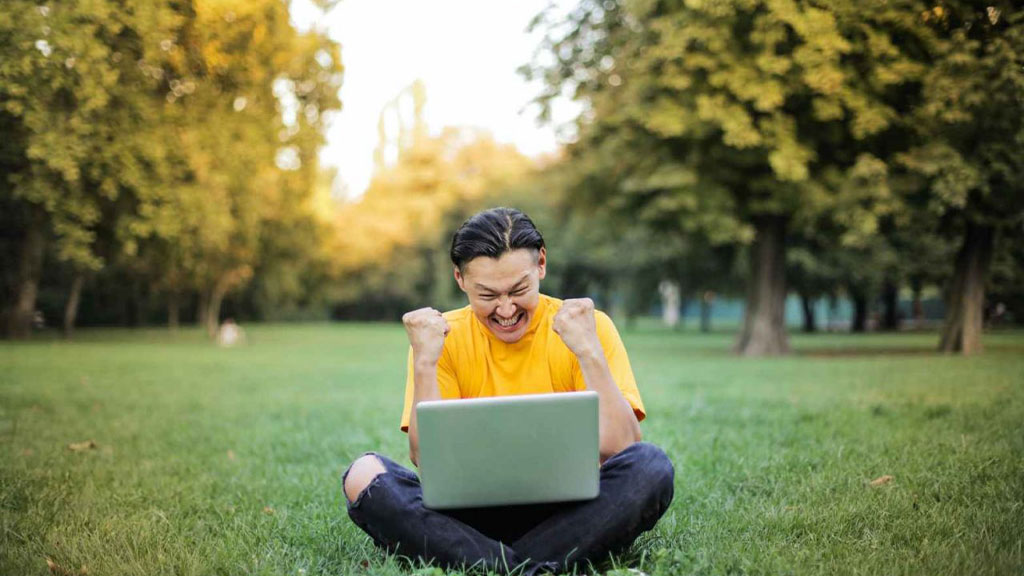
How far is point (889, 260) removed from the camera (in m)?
27.0

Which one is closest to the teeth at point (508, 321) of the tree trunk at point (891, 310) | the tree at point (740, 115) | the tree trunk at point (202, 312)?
the tree at point (740, 115)

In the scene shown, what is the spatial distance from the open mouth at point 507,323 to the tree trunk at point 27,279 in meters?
18.1

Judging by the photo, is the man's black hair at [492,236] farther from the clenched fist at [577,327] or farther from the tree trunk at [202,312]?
the tree trunk at [202,312]

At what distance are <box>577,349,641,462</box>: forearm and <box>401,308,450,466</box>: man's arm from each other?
1.87 ft

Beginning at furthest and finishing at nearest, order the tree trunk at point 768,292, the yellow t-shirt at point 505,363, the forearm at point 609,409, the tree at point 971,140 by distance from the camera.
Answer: the tree trunk at point 768,292 < the tree at point 971,140 < the yellow t-shirt at point 505,363 < the forearm at point 609,409

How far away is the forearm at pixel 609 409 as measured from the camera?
3.36 meters

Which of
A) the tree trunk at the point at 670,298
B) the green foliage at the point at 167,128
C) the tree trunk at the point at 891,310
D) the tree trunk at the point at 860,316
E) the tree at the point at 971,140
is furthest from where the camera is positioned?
the tree trunk at the point at 891,310

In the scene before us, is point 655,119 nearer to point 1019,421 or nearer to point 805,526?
point 1019,421

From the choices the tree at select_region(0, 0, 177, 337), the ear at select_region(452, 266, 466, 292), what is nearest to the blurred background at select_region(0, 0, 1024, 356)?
the tree at select_region(0, 0, 177, 337)

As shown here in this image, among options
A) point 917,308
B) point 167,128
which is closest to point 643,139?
point 167,128

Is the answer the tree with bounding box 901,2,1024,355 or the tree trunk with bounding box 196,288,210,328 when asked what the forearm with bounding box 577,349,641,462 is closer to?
the tree with bounding box 901,2,1024,355

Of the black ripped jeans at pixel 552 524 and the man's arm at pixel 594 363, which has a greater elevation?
the man's arm at pixel 594 363

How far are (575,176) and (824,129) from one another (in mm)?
5725

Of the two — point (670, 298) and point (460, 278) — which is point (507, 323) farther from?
point (670, 298)
